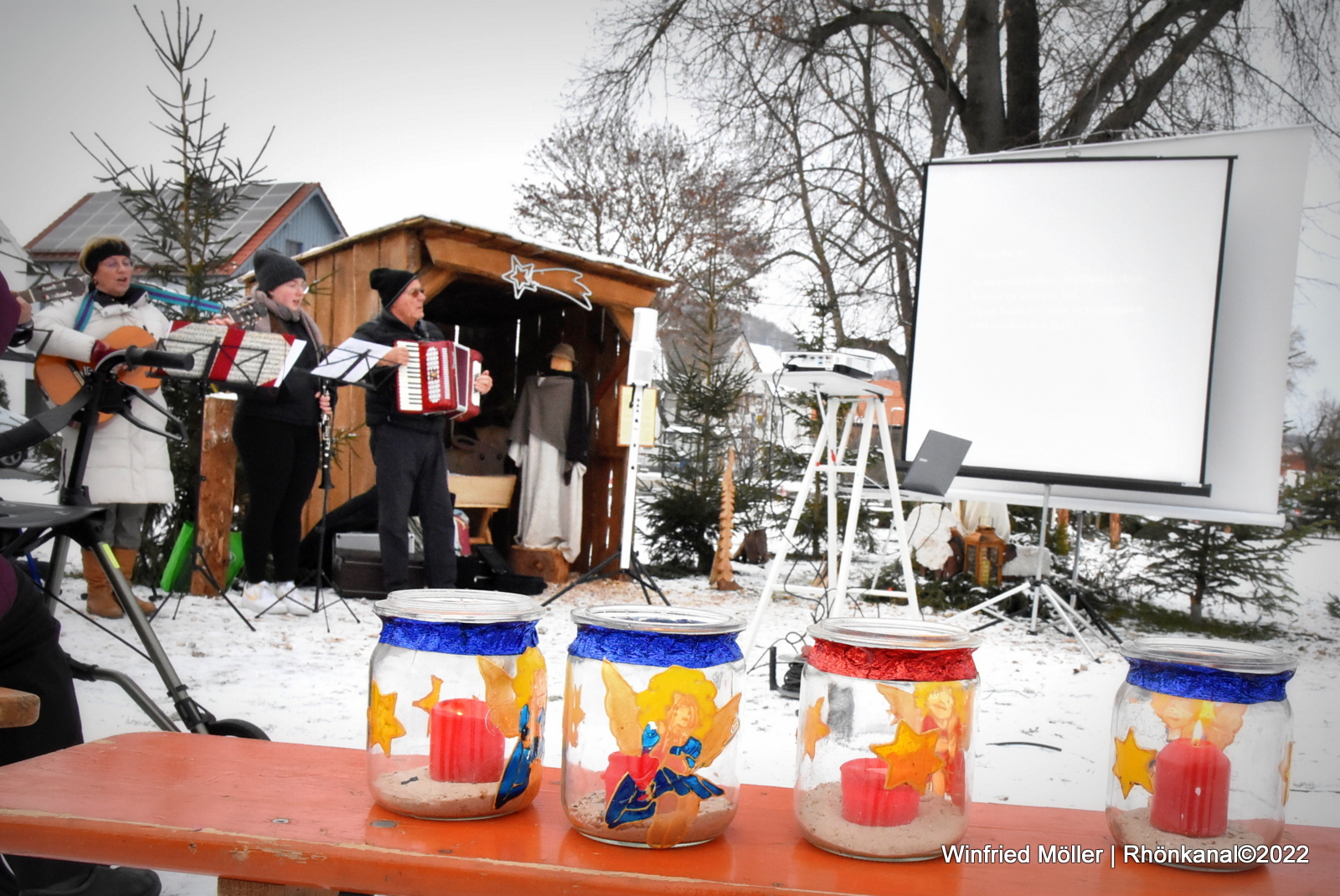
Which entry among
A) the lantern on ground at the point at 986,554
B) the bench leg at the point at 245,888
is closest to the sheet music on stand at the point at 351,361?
the bench leg at the point at 245,888

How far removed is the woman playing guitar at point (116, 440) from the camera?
399 cm

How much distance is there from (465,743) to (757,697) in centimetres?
Answer: 273

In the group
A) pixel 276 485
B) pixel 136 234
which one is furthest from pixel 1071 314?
pixel 136 234

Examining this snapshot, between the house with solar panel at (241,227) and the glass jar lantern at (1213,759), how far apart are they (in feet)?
15.6

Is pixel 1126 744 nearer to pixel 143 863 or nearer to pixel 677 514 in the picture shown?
pixel 143 863

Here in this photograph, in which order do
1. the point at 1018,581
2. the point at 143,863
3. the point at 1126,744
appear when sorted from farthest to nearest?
the point at 1018,581, the point at 1126,744, the point at 143,863

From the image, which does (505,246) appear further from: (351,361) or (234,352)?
(234,352)

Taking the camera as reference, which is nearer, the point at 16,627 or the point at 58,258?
the point at 16,627

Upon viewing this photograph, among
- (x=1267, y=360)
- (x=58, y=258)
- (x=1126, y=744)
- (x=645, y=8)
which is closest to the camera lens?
A: (x=1126, y=744)

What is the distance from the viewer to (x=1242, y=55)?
6.61 metres

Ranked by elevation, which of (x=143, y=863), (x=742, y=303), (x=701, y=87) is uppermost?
(x=701, y=87)

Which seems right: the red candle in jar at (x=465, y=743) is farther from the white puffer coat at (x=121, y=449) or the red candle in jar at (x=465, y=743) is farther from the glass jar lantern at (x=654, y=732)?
the white puffer coat at (x=121, y=449)

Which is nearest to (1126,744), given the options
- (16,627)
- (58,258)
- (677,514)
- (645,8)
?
(16,627)

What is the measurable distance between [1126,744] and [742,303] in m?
11.4
